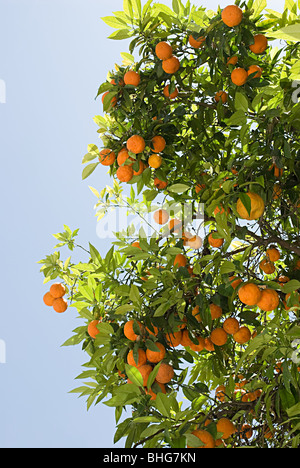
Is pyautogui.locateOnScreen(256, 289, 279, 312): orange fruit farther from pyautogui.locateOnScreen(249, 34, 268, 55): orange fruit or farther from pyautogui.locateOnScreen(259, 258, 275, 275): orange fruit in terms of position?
pyautogui.locateOnScreen(249, 34, 268, 55): orange fruit

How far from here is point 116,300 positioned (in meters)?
1.63

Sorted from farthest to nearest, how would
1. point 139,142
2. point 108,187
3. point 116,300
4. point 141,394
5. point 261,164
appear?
point 108,187 → point 116,300 → point 139,142 → point 261,164 → point 141,394

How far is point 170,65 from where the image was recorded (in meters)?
1.61

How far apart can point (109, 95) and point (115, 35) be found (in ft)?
0.81

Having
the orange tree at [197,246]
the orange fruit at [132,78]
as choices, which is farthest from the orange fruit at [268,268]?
the orange fruit at [132,78]

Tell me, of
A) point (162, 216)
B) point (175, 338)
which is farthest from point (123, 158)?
point (175, 338)

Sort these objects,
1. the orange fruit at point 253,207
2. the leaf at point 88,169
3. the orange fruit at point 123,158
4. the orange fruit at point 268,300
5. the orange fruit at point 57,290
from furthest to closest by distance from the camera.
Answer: the orange fruit at point 57,290 < the leaf at point 88,169 < the orange fruit at point 123,158 < the orange fruit at point 268,300 < the orange fruit at point 253,207

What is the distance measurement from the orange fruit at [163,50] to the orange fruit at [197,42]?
0.29 ft

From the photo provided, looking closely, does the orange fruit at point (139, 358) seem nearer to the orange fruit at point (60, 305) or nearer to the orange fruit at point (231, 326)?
the orange fruit at point (231, 326)

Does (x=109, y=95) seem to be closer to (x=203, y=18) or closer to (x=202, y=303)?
(x=203, y=18)

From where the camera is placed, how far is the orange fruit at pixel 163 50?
1587 mm

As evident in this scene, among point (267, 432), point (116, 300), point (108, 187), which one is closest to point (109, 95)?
point (108, 187)

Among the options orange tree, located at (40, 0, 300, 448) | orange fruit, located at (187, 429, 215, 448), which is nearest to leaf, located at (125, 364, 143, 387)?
orange tree, located at (40, 0, 300, 448)

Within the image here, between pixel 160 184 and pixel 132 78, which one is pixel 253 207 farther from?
pixel 132 78
